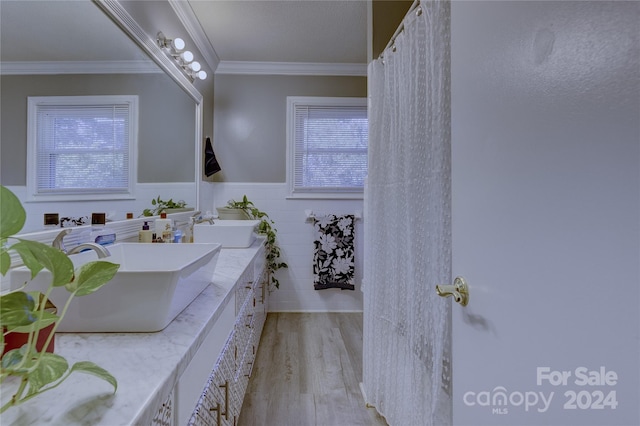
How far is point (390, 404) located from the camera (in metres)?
1.48

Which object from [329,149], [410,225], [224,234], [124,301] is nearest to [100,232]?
[124,301]

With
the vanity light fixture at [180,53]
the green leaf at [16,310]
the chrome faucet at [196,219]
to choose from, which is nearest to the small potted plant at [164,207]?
the chrome faucet at [196,219]

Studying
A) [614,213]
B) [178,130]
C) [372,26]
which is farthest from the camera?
[178,130]

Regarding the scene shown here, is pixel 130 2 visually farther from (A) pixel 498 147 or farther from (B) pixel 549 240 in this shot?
(B) pixel 549 240

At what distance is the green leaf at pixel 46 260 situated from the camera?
1.52 feet

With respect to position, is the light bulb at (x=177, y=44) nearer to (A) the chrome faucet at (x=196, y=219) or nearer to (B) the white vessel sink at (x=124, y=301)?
(A) the chrome faucet at (x=196, y=219)

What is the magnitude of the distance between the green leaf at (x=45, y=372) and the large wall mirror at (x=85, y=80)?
69 centimetres

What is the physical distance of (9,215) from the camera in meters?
0.45

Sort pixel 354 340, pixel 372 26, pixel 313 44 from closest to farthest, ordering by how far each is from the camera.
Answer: pixel 372 26, pixel 354 340, pixel 313 44

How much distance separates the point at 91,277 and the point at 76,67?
109 cm

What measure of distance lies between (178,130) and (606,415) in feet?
8.03

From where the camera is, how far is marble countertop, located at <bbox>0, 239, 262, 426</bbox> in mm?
475

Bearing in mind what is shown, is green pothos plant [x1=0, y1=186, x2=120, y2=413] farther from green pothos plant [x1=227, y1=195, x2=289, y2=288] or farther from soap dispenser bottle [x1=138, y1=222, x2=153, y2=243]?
green pothos plant [x1=227, y1=195, x2=289, y2=288]

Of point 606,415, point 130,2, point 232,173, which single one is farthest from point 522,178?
point 232,173
